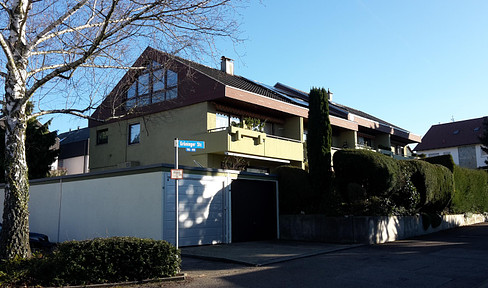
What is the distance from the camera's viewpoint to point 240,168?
2138 centimetres

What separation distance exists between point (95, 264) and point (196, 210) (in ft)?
21.3

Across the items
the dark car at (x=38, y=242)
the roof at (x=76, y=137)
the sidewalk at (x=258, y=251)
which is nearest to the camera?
the sidewalk at (x=258, y=251)

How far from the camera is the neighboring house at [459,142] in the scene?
172ft

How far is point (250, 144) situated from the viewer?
2106cm

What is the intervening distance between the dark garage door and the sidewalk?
0.83 meters

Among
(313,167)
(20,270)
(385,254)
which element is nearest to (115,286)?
(20,270)

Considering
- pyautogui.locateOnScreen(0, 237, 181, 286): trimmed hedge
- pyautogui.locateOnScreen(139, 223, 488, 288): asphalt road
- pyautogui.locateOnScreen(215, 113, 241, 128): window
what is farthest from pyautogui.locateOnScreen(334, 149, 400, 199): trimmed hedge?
pyautogui.locateOnScreen(0, 237, 181, 286): trimmed hedge

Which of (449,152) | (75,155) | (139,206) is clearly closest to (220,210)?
(139,206)

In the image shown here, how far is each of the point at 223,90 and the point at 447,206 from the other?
13293 mm

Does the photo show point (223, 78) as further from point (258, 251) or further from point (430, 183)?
point (258, 251)

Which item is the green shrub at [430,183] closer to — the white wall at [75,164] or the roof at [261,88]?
the roof at [261,88]

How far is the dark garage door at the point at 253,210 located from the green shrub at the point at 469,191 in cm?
1176

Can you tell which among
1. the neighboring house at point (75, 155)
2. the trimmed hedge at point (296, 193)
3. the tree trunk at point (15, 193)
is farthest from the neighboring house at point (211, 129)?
the tree trunk at point (15, 193)

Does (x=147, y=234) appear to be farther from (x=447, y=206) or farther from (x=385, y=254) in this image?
(x=447, y=206)
